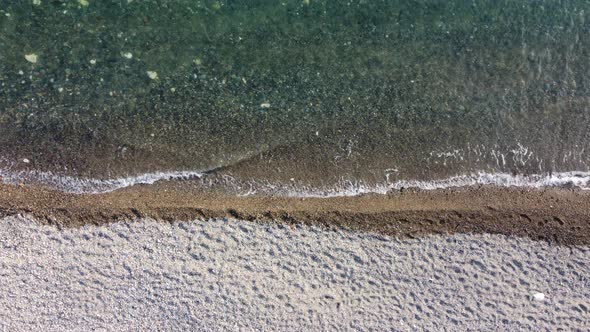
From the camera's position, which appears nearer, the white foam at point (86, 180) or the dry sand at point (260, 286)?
the dry sand at point (260, 286)

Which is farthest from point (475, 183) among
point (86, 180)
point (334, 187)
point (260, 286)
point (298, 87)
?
point (86, 180)

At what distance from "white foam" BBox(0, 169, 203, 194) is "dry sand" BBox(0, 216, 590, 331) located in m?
0.22

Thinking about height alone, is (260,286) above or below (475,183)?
below

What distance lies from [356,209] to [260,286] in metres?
0.66

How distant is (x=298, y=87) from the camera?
2.88 metres

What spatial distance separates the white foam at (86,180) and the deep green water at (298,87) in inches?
1.9

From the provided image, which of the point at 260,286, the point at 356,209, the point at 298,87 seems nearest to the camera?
the point at 260,286

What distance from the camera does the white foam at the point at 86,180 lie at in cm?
275

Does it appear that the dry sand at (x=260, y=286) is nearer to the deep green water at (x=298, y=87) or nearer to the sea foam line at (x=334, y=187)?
the sea foam line at (x=334, y=187)

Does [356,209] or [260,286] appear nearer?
[260,286]

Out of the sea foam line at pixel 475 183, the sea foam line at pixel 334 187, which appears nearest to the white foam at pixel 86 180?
the sea foam line at pixel 334 187

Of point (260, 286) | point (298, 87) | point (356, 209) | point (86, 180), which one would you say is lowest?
point (260, 286)

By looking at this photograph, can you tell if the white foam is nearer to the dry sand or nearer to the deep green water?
the deep green water

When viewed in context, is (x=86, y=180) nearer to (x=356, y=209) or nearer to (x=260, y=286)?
(x=260, y=286)
